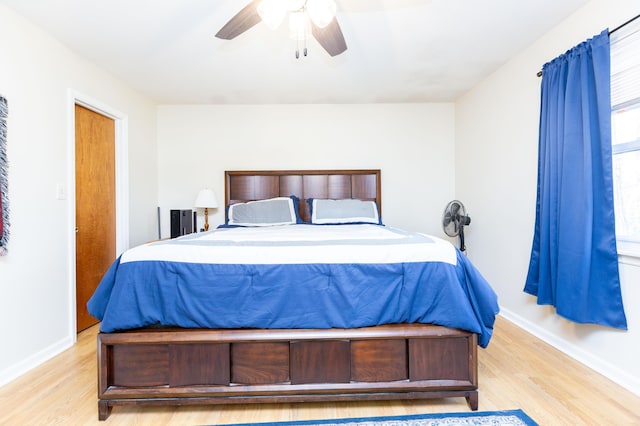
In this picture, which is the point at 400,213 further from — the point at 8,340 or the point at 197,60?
the point at 8,340

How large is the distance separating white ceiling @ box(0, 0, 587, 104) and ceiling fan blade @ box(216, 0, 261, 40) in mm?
299

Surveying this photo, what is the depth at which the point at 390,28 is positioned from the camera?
2395 millimetres

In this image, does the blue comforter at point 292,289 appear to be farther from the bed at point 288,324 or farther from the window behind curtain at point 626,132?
the window behind curtain at point 626,132

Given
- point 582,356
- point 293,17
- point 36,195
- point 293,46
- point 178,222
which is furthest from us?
point 178,222

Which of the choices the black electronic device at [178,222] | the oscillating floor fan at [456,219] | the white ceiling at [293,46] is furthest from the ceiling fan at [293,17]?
the oscillating floor fan at [456,219]

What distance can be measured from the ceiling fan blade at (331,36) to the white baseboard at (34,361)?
2.87m

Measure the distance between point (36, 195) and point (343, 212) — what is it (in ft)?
8.53

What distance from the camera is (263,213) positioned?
3514 millimetres

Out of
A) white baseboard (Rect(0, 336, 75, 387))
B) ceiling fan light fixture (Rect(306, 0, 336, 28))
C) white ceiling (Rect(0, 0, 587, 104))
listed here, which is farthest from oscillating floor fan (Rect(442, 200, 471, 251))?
white baseboard (Rect(0, 336, 75, 387))

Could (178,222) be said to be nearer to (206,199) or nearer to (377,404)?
(206,199)

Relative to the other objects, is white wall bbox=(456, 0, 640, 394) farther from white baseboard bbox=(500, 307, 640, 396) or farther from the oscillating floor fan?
the oscillating floor fan

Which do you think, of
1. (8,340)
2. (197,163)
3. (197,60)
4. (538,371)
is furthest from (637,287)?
(197,163)

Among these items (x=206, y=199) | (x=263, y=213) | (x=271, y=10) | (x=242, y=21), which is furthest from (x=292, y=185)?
(x=271, y=10)

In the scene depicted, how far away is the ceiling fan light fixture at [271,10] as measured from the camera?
1672mm
